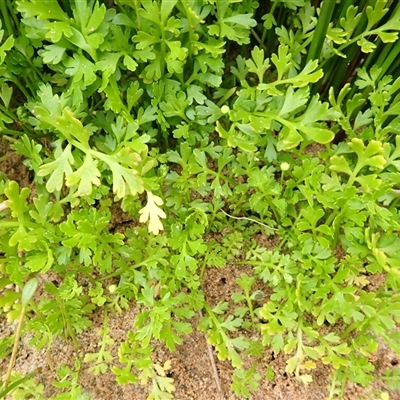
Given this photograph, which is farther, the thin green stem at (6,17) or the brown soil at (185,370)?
the brown soil at (185,370)

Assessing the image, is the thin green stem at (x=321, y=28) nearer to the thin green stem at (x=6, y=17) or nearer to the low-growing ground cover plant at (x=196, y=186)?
the low-growing ground cover plant at (x=196, y=186)

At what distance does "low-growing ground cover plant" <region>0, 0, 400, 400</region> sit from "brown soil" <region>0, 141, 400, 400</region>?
0.08 ft

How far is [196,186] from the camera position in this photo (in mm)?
1047

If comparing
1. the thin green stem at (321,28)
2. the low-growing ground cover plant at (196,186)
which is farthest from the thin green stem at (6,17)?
the thin green stem at (321,28)

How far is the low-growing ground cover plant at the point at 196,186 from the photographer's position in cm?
88

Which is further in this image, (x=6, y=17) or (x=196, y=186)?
(x=196, y=186)

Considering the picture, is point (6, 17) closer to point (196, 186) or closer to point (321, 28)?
point (196, 186)

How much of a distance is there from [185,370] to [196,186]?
401mm

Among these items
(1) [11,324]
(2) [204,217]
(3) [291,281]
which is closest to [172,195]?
(2) [204,217]

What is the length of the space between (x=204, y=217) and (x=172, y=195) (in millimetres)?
120

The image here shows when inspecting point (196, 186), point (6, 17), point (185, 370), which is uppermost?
point (6, 17)

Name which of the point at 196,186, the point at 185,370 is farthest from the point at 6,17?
the point at 185,370

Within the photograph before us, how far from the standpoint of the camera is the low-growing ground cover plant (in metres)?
0.88

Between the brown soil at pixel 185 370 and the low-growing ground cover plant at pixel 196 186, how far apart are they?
2 cm
